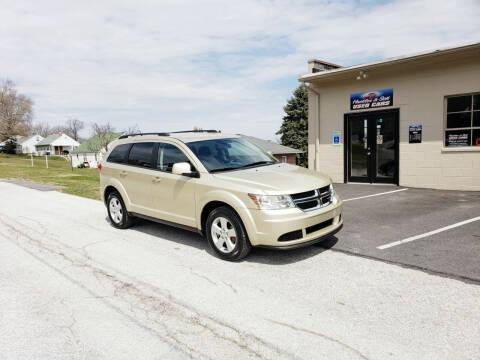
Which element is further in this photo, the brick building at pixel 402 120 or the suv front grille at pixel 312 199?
the brick building at pixel 402 120

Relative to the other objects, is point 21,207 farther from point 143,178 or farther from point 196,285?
point 196,285

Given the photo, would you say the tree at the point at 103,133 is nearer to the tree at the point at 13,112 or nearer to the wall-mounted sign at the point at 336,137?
the tree at the point at 13,112

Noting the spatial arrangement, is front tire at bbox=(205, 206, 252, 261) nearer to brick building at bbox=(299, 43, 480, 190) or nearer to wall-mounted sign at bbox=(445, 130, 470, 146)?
brick building at bbox=(299, 43, 480, 190)

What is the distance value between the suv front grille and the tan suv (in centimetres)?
1

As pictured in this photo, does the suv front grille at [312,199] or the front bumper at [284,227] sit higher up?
the suv front grille at [312,199]

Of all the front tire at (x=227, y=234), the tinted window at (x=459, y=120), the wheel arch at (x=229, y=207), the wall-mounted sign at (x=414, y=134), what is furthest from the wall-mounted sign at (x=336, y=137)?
the front tire at (x=227, y=234)

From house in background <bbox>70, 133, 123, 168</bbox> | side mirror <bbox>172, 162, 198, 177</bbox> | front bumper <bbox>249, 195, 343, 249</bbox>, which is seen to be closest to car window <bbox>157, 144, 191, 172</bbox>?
side mirror <bbox>172, 162, 198, 177</bbox>

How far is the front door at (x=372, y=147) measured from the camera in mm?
11594

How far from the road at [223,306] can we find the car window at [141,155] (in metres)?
1.53

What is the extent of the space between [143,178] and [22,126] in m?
78.1

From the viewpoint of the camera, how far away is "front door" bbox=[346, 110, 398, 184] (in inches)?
456

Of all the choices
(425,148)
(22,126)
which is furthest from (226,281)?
(22,126)

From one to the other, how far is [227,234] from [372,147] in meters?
8.47

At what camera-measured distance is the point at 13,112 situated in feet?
235
